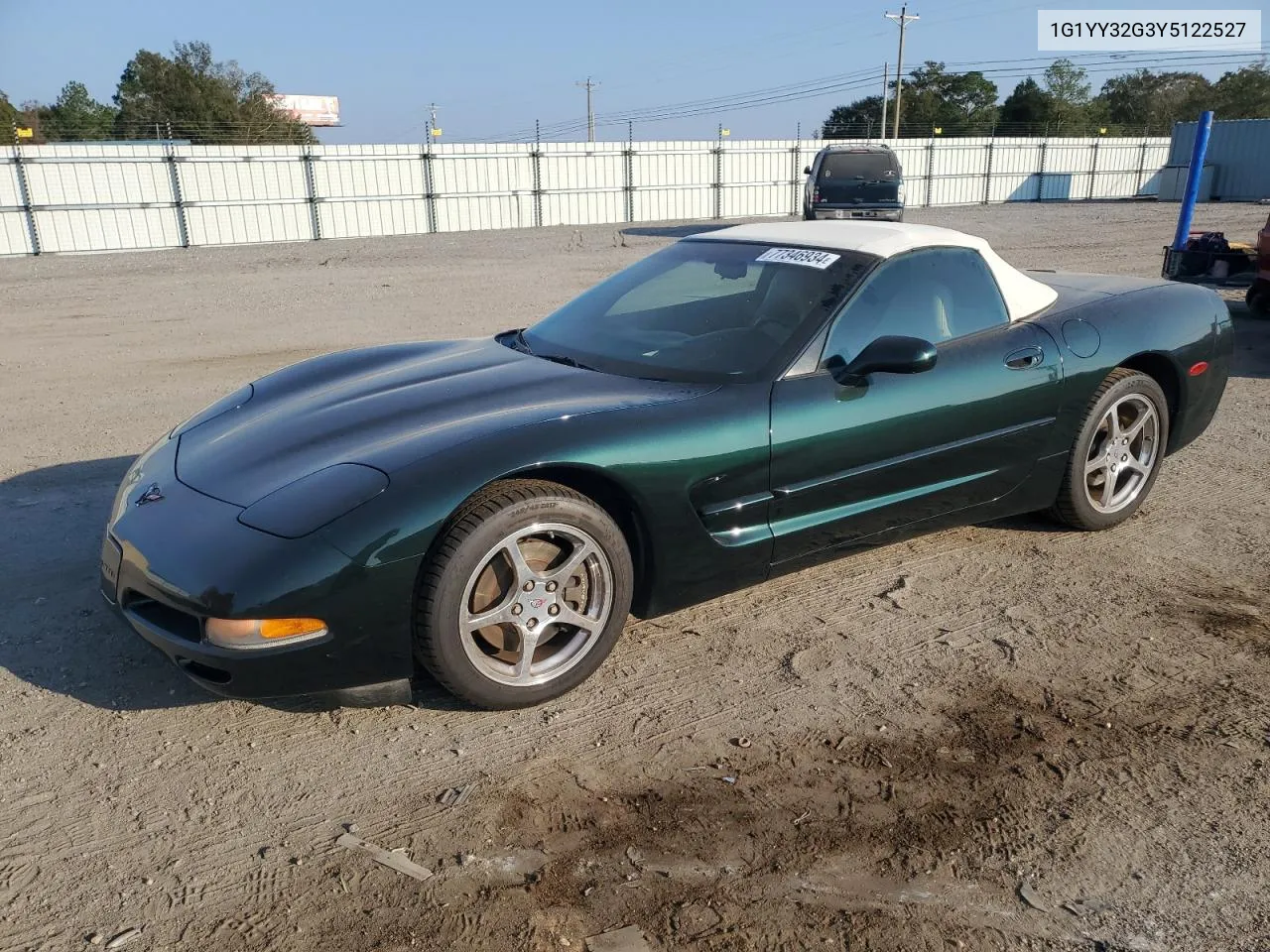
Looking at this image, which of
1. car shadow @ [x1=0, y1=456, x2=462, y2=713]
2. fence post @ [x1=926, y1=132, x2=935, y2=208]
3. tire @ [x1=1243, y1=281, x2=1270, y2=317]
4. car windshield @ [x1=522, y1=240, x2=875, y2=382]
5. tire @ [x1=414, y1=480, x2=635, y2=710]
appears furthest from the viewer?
fence post @ [x1=926, y1=132, x2=935, y2=208]

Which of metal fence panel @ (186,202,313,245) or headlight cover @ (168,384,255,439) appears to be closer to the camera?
headlight cover @ (168,384,255,439)

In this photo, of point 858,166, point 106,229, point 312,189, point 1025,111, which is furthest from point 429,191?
point 1025,111

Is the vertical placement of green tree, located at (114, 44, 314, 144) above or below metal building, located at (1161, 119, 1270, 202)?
above

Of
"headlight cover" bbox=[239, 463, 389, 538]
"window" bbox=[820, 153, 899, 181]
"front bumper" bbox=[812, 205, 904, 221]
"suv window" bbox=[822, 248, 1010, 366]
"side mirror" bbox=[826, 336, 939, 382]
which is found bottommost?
"front bumper" bbox=[812, 205, 904, 221]

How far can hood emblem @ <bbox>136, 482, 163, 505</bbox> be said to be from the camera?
3043 mm

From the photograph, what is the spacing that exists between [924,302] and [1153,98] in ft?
261

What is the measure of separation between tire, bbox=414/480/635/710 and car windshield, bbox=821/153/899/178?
58.0 feet

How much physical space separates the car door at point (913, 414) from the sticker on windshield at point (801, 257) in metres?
0.20

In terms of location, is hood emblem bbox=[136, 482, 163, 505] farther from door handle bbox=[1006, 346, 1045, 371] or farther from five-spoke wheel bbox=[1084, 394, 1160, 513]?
five-spoke wheel bbox=[1084, 394, 1160, 513]

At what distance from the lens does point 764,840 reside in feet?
7.93

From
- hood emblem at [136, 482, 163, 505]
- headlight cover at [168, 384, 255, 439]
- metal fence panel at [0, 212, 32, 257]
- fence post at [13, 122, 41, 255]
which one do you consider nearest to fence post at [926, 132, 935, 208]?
fence post at [13, 122, 41, 255]

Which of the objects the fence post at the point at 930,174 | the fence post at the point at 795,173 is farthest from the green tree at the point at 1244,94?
the fence post at the point at 795,173

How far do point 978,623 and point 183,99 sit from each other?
58519mm

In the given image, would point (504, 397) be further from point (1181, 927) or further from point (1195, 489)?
point (1195, 489)
